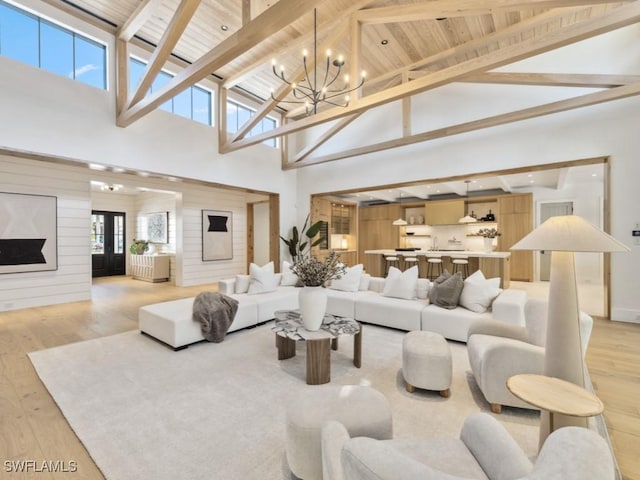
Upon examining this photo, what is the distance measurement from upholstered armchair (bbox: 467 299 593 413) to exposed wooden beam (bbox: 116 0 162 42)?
5776mm

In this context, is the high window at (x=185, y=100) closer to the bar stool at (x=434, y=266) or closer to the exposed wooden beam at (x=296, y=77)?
the exposed wooden beam at (x=296, y=77)

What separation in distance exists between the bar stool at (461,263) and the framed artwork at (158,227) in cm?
823

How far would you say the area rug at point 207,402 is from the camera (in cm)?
179

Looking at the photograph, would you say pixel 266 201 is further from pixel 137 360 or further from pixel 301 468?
pixel 301 468

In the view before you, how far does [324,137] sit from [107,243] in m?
8.04

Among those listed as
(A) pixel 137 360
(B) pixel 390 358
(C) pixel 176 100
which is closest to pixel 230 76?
(C) pixel 176 100

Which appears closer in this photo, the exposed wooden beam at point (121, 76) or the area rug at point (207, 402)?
the area rug at point (207, 402)

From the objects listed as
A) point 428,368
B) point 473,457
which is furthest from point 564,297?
point 428,368

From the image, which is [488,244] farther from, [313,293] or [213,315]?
[213,315]

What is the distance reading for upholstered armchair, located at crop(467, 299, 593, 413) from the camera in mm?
2158

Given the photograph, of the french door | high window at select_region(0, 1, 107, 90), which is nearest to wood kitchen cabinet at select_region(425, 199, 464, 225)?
high window at select_region(0, 1, 107, 90)

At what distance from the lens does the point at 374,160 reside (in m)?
6.91

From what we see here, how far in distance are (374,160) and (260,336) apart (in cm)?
475

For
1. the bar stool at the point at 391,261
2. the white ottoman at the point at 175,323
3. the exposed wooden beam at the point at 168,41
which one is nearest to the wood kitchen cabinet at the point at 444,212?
the bar stool at the point at 391,261
